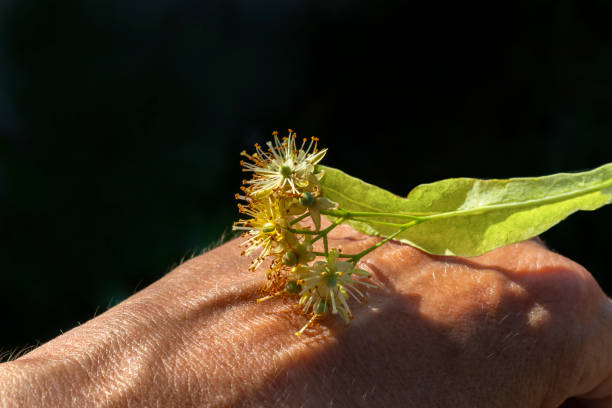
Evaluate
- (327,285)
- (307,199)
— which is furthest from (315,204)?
(327,285)

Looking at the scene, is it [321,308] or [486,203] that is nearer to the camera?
Result: [321,308]

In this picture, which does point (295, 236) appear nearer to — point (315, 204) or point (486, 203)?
point (315, 204)

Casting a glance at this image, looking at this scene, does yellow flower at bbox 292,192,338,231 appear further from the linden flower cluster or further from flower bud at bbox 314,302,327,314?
flower bud at bbox 314,302,327,314

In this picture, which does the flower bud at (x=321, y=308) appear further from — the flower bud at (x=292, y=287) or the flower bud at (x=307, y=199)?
the flower bud at (x=307, y=199)

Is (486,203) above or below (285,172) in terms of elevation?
below

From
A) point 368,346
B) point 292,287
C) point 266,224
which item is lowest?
point 368,346

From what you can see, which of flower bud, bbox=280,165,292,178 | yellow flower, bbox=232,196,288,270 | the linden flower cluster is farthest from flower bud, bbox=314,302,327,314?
flower bud, bbox=280,165,292,178
